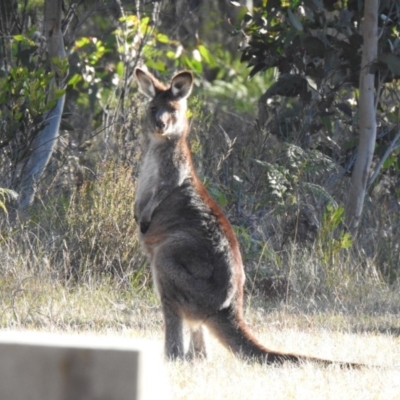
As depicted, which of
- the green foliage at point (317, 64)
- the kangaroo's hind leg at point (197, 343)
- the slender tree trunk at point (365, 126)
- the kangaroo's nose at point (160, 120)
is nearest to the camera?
the kangaroo's hind leg at point (197, 343)

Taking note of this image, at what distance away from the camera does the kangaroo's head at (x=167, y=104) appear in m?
6.86

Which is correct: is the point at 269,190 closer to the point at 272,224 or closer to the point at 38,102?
the point at 272,224

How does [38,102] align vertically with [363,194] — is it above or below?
above

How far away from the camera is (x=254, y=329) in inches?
276

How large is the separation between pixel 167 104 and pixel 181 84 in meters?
0.20

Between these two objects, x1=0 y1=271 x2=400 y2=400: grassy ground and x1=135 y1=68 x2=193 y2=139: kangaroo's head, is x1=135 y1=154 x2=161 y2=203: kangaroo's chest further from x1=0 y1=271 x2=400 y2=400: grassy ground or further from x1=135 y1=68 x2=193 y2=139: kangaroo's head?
x1=0 y1=271 x2=400 y2=400: grassy ground

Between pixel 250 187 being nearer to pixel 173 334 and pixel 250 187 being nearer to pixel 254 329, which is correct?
pixel 254 329

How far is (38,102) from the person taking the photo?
876cm

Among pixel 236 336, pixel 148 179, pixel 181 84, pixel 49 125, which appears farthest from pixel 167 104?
pixel 49 125

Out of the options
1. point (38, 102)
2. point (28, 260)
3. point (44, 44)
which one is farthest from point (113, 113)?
point (28, 260)

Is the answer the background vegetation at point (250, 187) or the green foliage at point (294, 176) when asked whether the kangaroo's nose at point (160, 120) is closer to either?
the background vegetation at point (250, 187)

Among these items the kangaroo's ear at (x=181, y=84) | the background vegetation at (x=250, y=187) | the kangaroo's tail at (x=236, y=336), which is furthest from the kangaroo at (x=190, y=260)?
the background vegetation at (x=250, y=187)

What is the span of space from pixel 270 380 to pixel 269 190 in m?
4.31

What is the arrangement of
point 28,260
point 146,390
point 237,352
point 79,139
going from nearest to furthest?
1. point 146,390
2. point 237,352
3. point 28,260
4. point 79,139
